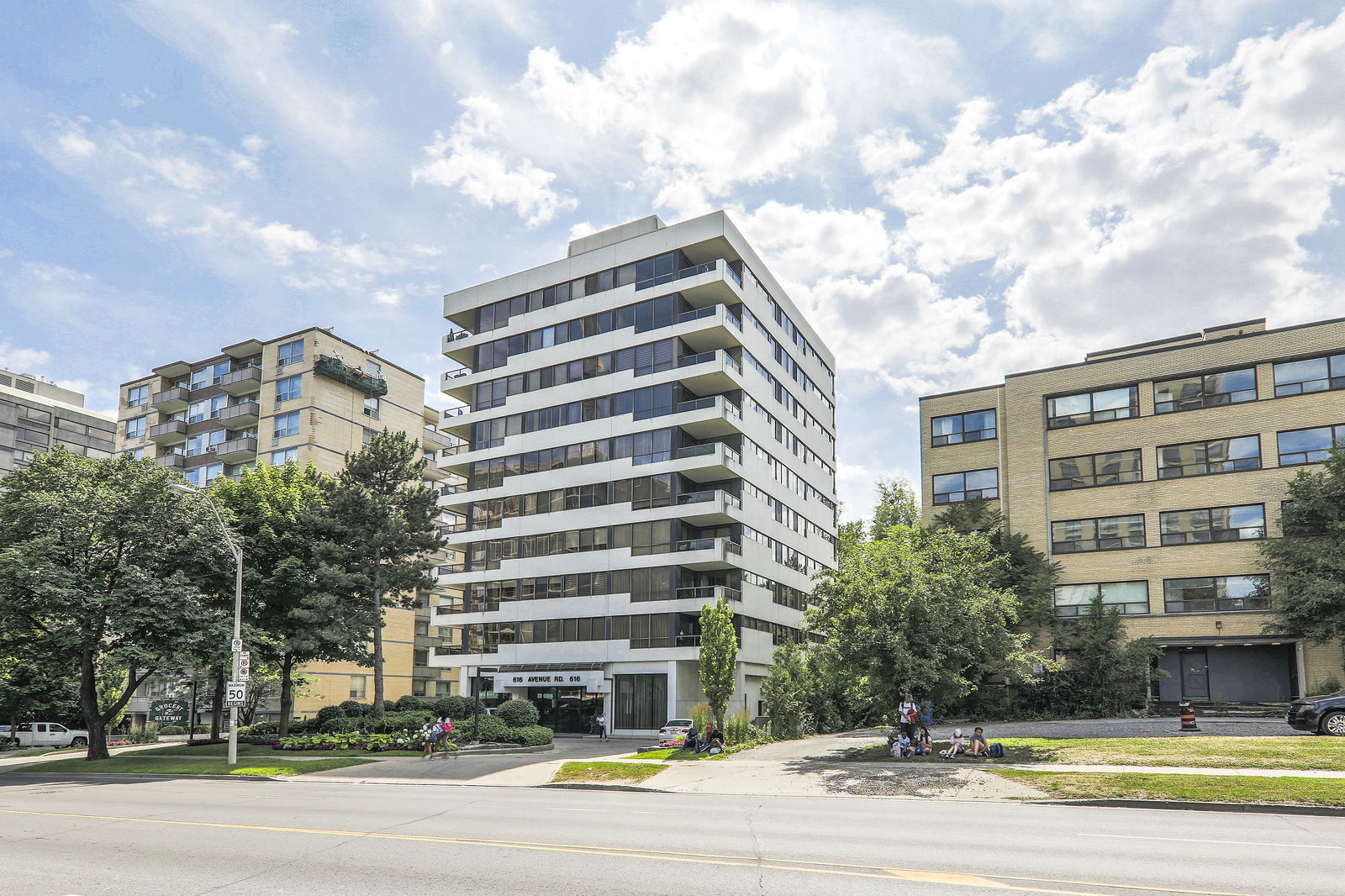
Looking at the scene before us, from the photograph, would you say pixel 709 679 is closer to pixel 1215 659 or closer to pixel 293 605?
pixel 293 605

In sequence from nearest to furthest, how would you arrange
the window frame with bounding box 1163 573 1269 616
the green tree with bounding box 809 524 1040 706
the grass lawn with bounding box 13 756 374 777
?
1. the green tree with bounding box 809 524 1040 706
2. the grass lawn with bounding box 13 756 374 777
3. the window frame with bounding box 1163 573 1269 616

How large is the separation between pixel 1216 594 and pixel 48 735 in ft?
208

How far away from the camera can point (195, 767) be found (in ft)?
107

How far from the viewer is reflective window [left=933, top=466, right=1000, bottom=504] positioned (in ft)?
158

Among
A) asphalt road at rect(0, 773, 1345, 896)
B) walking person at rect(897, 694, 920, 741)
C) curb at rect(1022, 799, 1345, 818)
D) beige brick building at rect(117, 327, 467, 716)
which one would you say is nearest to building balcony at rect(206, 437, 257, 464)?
beige brick building at rect(117, 327, 467, 716)

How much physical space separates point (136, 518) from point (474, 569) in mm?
23678

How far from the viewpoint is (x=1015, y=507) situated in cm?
4709

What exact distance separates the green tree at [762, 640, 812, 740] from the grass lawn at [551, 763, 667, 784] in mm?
9015

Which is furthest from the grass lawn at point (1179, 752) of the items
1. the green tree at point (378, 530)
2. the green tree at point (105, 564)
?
the green tree at point (105, 564)

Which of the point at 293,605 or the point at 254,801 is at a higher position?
the point at 293,605

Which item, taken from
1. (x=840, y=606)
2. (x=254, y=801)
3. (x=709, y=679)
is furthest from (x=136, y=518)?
(x=840, y=606)

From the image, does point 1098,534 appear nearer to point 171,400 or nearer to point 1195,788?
point 1195,788

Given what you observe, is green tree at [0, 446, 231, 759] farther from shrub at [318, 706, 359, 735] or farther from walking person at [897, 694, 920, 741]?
walking person at [897, 694, 920, 741]

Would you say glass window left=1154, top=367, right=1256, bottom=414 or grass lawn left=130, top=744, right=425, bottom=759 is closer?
grass lawn left=130, top=744, right=425, bottom=759
